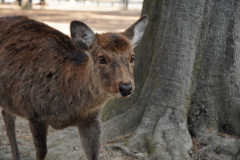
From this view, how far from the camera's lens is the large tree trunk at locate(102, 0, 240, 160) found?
5.31 m

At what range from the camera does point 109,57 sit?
4.14 metres

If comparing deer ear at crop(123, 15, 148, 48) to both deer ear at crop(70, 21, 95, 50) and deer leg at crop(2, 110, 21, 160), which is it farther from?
deer leg at crop(2, 110, 21, 160)

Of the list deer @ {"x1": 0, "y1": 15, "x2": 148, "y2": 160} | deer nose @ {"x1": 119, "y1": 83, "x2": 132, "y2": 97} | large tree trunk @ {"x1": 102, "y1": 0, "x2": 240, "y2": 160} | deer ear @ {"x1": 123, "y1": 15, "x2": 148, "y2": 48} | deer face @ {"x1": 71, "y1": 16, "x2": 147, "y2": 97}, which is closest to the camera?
deer nose @ {"x1": 119, "y1": 83, "x2": 132, "y2": 97}

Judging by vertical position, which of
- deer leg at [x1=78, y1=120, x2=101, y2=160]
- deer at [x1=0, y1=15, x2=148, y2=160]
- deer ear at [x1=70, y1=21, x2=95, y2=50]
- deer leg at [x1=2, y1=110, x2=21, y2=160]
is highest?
deer ear at [x1=70, y1=21, x2=95, y2=50]

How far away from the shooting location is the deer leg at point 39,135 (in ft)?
15.4

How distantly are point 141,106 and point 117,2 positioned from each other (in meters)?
34.8

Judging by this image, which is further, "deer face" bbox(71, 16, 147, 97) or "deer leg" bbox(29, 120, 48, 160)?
"deer leg" bbox(29, 120, 48, 160)

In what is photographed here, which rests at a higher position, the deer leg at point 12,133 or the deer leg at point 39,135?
the deer leg at point 39,135

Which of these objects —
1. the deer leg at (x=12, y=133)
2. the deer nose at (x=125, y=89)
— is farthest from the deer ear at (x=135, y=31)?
the deer leg at (x=12, y=133)

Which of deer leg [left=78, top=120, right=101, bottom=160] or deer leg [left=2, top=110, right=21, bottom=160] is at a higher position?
deer leg [left=78, top=120, right=101, bottom=160]

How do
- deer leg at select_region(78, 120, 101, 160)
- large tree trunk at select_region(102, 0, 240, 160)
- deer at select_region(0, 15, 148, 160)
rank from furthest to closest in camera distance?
large tree trunk at select_region(102, 0, 240, 160) → deer leg at select_region(78, 120, 101, 160) → deer at select_region(0, 15, 148, 160)

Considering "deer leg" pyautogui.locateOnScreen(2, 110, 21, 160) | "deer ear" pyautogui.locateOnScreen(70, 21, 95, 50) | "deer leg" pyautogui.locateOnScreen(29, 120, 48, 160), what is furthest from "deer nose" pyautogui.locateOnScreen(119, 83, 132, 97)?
"deer leg" pyautogui.locateOnScreen(2, 110, 21, 160)

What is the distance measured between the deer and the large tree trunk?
2.72ft

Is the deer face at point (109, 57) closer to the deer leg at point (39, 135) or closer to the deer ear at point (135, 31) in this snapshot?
the deer ear at point (135, 31)
